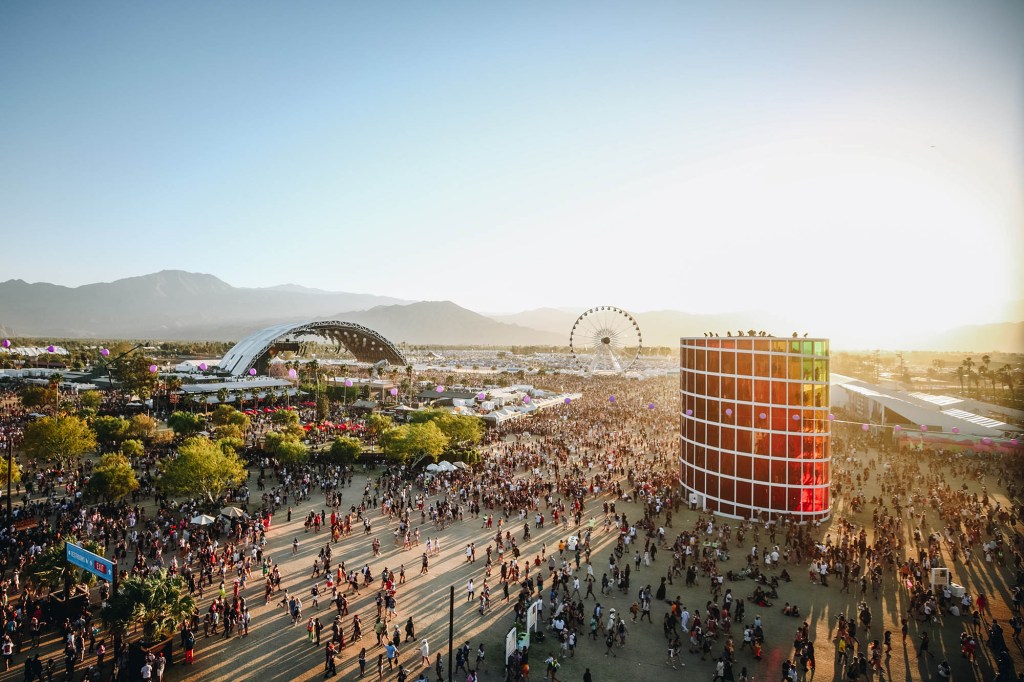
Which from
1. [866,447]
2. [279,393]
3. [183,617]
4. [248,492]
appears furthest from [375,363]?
[183,617]

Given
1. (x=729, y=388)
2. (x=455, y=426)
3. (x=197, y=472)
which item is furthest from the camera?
(x=455, y=426)

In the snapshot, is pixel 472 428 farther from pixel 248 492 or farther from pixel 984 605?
pixel 984 605

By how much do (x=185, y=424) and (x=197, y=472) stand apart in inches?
853

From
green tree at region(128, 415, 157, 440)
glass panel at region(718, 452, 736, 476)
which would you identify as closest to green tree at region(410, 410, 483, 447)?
glass panel at region(718, 452, 736, 476)

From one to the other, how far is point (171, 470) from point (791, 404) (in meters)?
29.5

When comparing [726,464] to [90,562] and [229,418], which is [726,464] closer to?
[90,562]

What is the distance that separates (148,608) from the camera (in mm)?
13914

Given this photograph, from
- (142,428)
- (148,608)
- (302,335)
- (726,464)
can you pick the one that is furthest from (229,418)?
(302,335)

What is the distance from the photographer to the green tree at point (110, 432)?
3778cm

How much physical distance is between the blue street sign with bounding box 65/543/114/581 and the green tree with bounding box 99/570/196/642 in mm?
508

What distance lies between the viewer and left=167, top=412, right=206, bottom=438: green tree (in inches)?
1672

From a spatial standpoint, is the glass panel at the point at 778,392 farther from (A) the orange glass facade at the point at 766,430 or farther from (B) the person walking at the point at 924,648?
(B) the person walking at the point at 924,648

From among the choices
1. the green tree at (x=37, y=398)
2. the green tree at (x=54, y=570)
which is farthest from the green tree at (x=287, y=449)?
the green tree at (x=37, y=398)

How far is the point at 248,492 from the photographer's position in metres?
29.5
